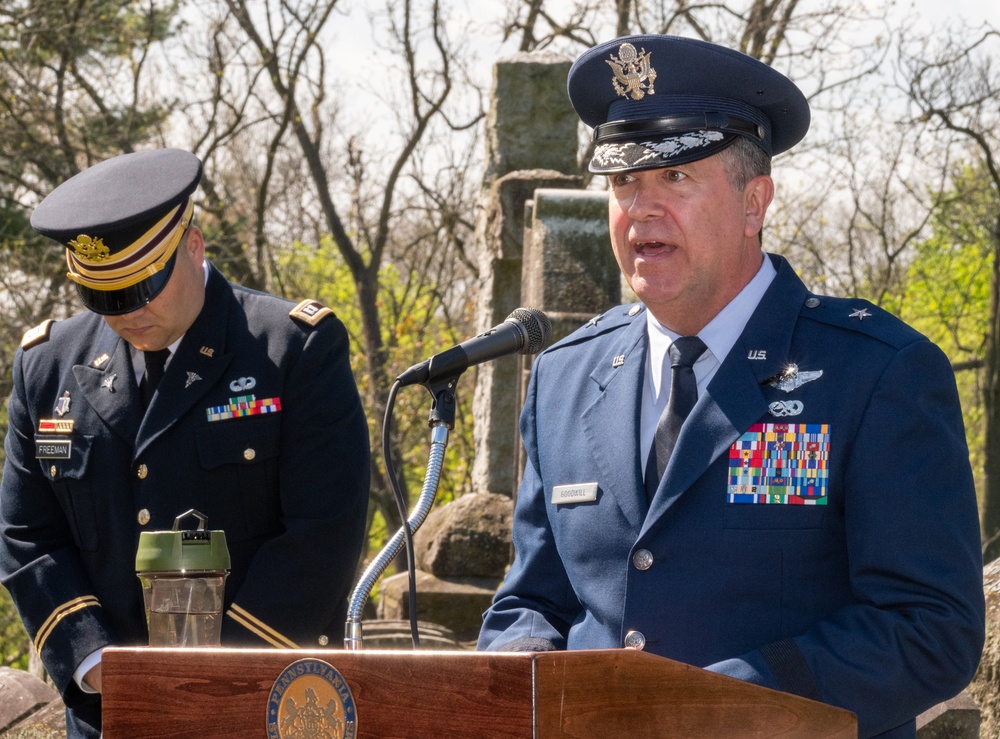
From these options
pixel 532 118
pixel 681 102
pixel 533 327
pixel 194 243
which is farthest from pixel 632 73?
pixel 532 118

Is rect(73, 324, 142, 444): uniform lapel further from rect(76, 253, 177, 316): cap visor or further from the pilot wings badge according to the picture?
the pilot wings badge

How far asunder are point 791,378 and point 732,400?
0.12m

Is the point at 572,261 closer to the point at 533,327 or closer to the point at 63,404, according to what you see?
the point at 63,404

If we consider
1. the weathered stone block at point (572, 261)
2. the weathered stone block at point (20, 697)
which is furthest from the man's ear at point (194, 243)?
the weathered stone block at point (572, 261)

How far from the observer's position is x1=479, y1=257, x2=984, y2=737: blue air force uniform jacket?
7.36ft

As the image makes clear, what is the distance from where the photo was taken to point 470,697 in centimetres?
177

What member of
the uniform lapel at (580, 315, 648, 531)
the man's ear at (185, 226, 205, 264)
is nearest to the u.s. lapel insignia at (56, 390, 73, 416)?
the man's ear at (185, 226, 205, 264)

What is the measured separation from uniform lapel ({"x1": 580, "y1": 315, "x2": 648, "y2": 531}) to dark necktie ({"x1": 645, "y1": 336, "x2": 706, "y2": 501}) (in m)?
0.03

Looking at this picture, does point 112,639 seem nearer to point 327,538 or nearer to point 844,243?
point 327,538

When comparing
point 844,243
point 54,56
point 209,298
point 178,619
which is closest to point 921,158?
point 844,243

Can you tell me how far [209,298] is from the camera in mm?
3590

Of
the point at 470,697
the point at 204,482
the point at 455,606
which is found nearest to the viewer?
the point at 470,697

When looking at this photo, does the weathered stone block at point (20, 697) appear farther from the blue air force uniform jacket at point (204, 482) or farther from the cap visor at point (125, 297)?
the cap visor at point (125, 297)

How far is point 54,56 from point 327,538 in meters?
11.9
